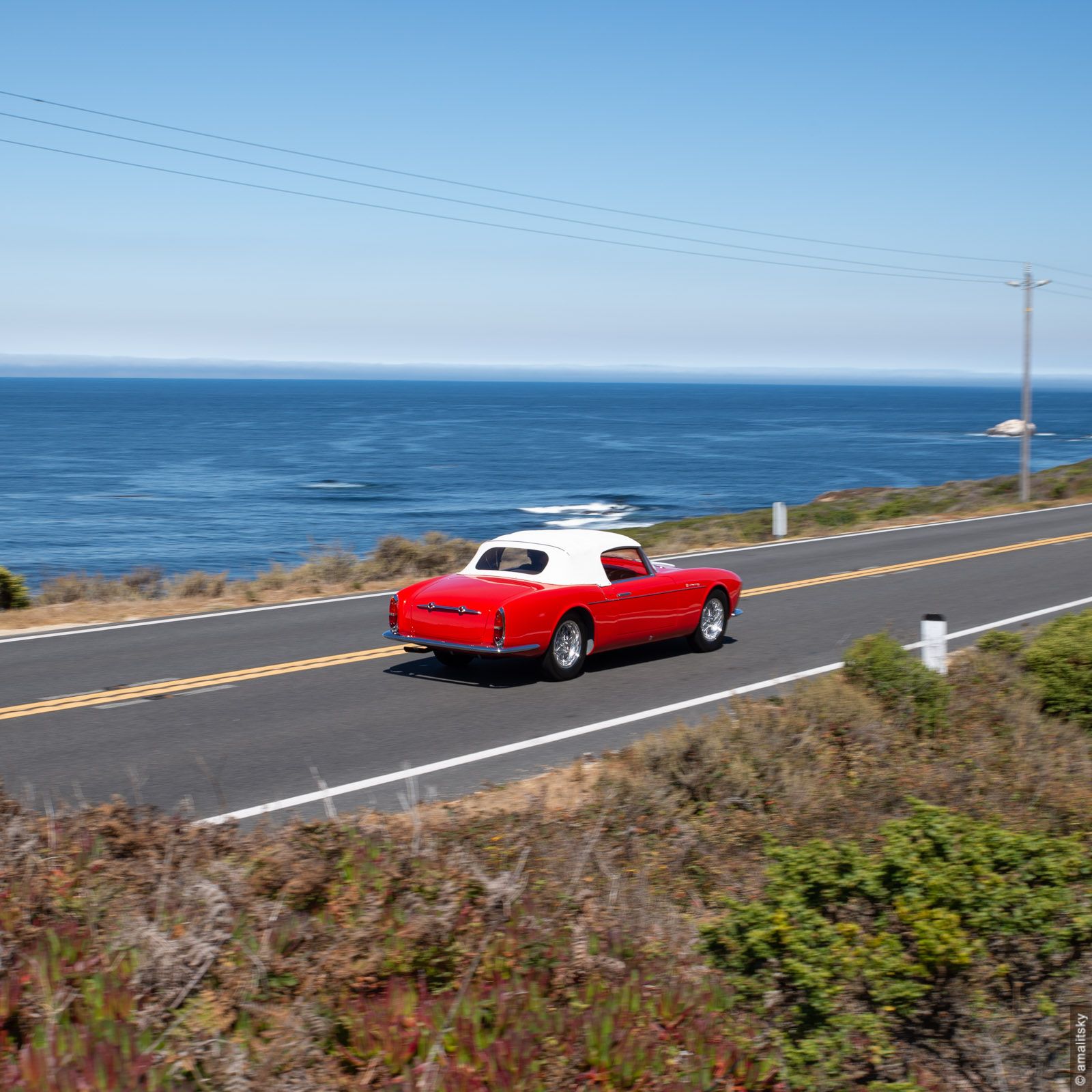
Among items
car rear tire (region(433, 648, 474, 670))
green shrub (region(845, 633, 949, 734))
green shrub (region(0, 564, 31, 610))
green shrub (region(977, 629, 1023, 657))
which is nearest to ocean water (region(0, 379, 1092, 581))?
green shrub (region(0, 564, 31, 610))

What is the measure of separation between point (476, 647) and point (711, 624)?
3.66m

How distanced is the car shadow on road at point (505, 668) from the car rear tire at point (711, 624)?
169 millimetres

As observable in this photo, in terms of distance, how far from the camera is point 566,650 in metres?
12.3

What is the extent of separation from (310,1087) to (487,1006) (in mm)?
785

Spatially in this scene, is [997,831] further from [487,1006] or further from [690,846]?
[487,1006]

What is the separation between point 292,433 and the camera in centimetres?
12925

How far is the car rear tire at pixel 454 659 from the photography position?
1268cm

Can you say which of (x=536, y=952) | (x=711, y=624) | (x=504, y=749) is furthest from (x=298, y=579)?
(x=536, y=952)

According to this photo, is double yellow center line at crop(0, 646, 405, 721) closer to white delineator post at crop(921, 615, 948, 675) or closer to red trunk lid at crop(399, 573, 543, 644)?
red trunk lid at crop(399, 573, 543, 644)

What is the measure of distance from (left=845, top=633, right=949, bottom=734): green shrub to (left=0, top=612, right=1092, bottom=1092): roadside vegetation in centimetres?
258

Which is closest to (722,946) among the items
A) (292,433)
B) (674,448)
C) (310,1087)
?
(310,1087)

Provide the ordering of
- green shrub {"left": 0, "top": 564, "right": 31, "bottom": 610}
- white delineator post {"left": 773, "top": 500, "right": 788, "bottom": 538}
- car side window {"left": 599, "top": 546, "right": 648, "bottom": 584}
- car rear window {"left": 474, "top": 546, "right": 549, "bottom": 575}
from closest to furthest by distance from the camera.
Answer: car rear window {"left": 474, "top": 546, "right": 549, "bottom": 575}
car side window {"left": 599, "top": 546, "right": 648, "bottom": 584}
green shrub {"left": 0, "top": 564, "right": 31, "bottom": 610}
white delineator post {"left": 773, "top": 500, "right": 788, "bottom": 538}

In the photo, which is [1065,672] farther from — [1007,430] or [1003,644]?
[1007,430]

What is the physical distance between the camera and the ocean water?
53.7 metres
